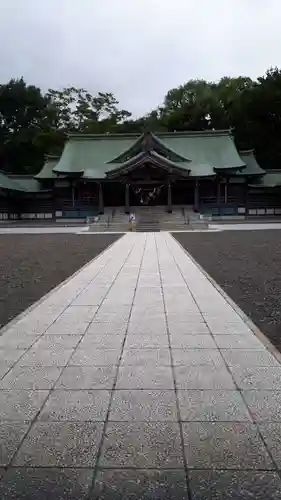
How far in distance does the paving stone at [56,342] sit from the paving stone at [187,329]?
110cm

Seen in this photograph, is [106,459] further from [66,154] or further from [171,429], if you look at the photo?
[66,154]

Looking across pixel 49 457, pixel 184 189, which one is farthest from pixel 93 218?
pixel 49 457

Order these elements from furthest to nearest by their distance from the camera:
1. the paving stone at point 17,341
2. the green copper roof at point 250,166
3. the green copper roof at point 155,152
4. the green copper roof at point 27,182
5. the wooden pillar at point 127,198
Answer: the green copper roof at point 27,182 → the green copper roof at point 250,166 → the green copper roof at point 155,152 → the wooden pillar at point 127,198 → the paving stone at point 17,341

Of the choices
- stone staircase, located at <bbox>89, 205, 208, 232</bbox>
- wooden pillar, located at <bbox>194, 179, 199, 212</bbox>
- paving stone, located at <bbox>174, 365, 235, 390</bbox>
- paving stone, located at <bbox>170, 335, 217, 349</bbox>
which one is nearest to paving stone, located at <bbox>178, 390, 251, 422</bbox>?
paving stone, located at <bbox>174, 365, 235, 390</bbox>

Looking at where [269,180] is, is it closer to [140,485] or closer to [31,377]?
[31,377]

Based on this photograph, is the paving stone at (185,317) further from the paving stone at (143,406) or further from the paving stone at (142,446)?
the paving stone at (142,446)

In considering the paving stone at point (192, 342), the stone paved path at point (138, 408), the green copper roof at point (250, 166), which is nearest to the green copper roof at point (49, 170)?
the green copper roof at point (250, 166)

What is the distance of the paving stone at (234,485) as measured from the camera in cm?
218

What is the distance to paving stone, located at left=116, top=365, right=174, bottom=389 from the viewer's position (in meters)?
3.53

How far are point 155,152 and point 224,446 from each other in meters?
34.5

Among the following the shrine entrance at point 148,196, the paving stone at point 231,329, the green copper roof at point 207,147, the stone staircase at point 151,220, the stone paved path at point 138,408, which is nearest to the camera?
the stone paved path at point 138,408

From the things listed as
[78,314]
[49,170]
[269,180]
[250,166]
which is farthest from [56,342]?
[49,170]

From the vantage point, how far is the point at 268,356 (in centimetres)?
423

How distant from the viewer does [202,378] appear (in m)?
3.68
